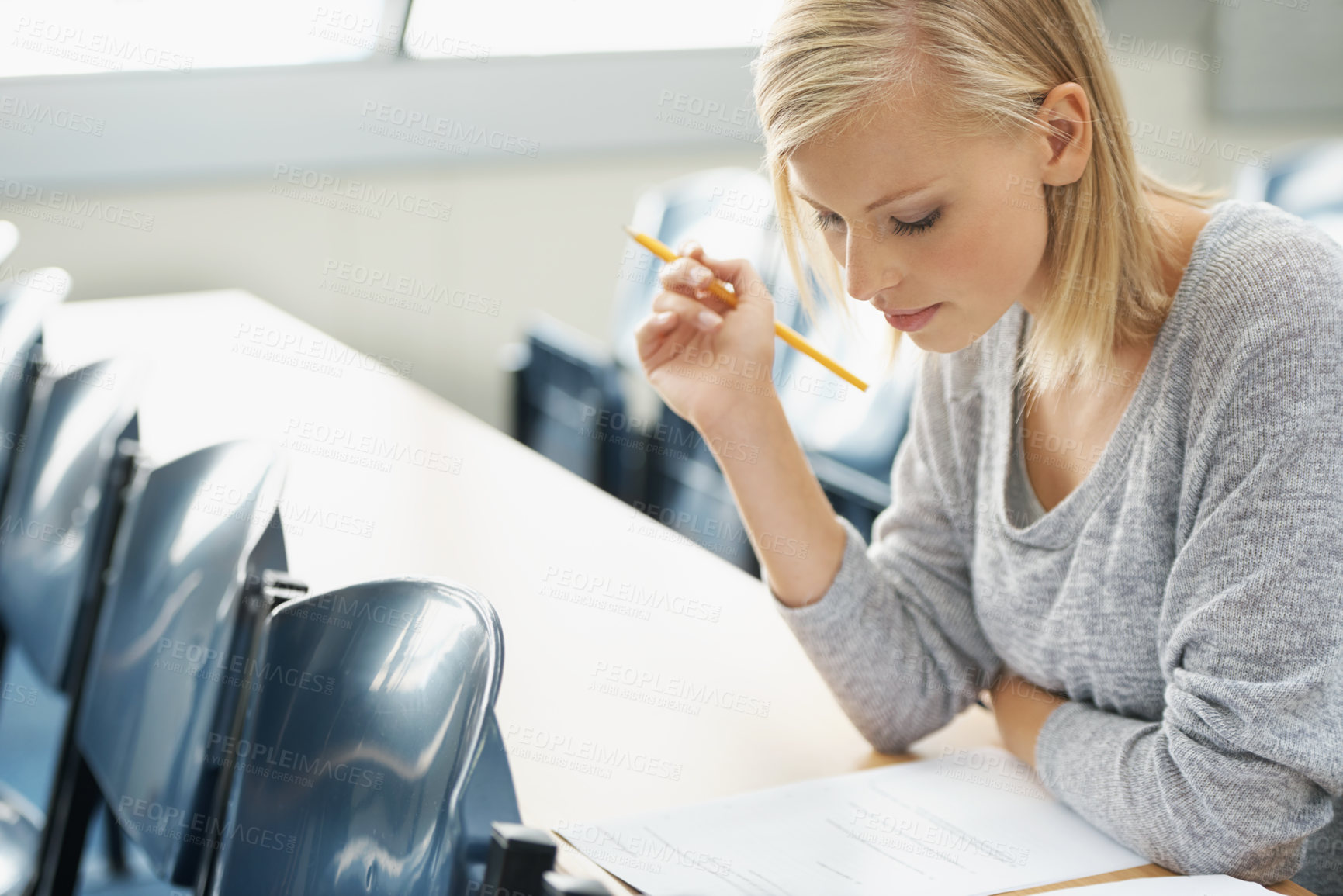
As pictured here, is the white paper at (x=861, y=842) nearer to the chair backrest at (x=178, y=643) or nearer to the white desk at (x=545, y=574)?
the white desk at (x=545, y=574)

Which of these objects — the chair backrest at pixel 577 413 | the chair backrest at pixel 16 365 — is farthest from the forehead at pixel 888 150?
the chair backrest at pixel 577 413

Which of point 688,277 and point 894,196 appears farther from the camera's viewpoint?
point 688,277

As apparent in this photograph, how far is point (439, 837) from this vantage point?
93 cm

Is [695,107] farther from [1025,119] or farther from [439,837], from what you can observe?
[439,837]

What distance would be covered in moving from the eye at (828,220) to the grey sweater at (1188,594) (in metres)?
0.27

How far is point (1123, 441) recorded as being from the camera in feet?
3.64

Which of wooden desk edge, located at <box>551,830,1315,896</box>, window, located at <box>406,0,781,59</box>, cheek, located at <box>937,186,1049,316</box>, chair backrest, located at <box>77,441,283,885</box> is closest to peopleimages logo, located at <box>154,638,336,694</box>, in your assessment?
chair backrest, located at <box>77,441,283,885</box>

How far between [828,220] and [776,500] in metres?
0.31

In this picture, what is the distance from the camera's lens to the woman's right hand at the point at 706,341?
4.23 ft

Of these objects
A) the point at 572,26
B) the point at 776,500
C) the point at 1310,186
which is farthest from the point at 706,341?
the point at 572,26

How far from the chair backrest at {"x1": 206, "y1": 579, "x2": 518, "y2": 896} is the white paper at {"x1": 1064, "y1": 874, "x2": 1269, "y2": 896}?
47 centimetres

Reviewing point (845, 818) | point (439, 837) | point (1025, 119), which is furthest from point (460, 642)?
point (1025, 119)

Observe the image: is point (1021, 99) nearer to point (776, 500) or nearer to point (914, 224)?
point (914, 224)

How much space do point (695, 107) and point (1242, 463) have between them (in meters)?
3.30
